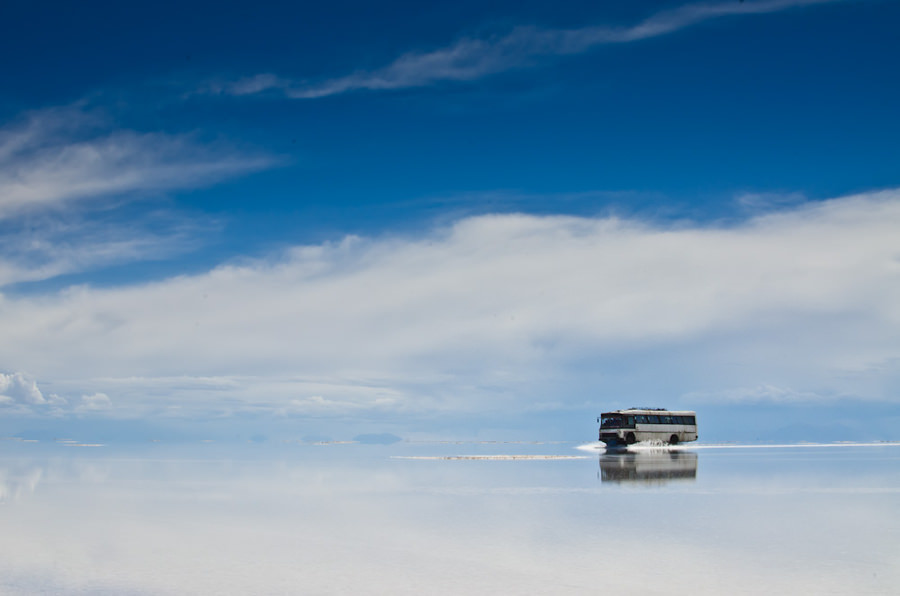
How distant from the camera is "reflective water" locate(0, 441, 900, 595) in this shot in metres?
16.0

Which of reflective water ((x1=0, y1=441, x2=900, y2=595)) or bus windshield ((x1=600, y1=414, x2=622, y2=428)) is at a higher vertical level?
bus windshield ((x1=600, y1=414, x2=622, y2=428))

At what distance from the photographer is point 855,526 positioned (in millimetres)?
23312

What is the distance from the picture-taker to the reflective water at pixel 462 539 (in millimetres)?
15969

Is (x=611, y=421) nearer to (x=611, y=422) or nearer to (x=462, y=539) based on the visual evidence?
(x=611, y=422)

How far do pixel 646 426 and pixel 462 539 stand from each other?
71.0 m

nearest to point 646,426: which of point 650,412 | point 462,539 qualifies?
point 650,412

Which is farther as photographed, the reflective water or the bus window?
the bus window

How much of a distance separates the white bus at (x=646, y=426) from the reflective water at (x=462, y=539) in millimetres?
47861

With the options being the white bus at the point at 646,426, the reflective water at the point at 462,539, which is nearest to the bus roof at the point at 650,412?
the white bus at the point at 646,426

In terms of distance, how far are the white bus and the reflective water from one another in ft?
157

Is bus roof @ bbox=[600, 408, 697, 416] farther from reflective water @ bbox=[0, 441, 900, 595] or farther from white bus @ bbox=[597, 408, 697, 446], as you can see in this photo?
reflective water @ bbox=[0, 441, 900, 595]

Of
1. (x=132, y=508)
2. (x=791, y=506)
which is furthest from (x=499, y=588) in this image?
(x=132, y=508)

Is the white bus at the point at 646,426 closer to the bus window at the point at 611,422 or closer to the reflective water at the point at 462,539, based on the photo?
the bus window at the point at 611,422

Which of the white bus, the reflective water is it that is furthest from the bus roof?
the reflective water
